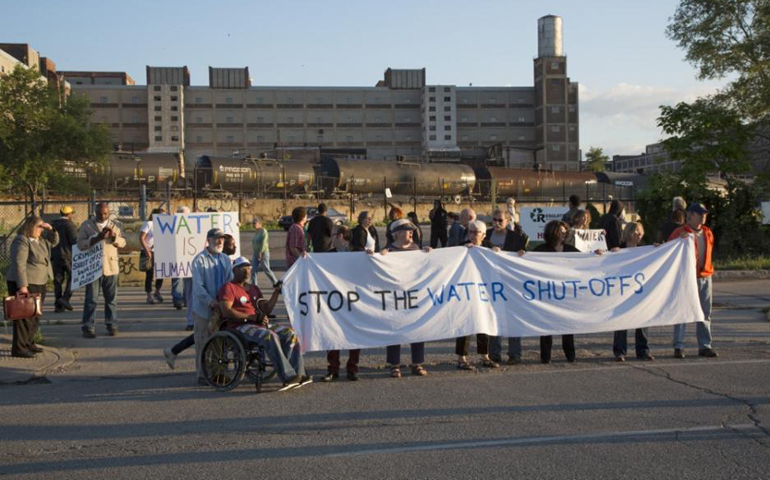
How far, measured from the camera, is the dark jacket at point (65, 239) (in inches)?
593

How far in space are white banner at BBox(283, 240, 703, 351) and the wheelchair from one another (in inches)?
25.6

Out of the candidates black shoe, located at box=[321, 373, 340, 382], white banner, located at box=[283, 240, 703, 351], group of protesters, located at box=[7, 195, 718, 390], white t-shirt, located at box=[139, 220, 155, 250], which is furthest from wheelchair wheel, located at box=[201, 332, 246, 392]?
white t-shirt, located at box=[139, 220, 155, 250]

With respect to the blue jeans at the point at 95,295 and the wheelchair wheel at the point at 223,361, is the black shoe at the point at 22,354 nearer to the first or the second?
the blue jeans at the point at 95,295

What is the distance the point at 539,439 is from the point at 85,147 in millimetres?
43680

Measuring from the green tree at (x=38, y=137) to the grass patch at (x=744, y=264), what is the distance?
35400 mm

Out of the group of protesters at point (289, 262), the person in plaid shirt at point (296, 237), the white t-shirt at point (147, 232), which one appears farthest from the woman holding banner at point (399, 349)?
the white t-shirt at point (147, 232)

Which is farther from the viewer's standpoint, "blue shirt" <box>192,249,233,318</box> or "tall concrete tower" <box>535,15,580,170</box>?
"tall concrete tower" <box>535,15,580,170</box>

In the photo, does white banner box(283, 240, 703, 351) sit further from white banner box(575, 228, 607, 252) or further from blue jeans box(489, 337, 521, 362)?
white banner box(575, 228, 607, 252)

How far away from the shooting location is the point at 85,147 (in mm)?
45156

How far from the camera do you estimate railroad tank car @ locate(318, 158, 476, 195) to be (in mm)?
50781

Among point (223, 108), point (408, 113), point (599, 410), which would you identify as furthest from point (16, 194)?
point (408, 113)

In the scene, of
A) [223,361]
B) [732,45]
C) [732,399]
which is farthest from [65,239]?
[732,45]

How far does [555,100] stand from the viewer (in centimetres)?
10444

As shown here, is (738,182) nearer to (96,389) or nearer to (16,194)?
(96,389)
